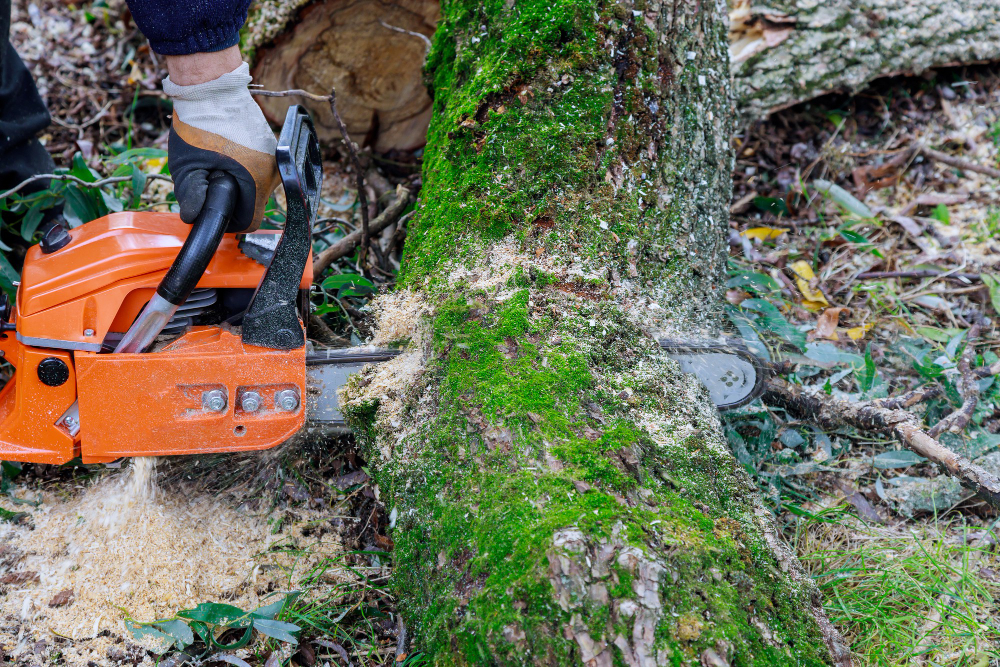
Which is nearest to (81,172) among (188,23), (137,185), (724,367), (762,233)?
(137,185)

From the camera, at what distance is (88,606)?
1896 millimetres

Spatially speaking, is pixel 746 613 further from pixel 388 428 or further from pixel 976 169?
pixel 976 169

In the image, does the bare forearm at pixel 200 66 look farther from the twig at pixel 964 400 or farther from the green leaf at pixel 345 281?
the twig at pixel 964 400

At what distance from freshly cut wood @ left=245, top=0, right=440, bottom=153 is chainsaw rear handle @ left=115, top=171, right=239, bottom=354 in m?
1.60

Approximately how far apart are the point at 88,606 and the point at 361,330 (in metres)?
1.15

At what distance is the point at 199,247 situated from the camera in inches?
65.6

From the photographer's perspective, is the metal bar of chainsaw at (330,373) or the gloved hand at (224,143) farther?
the metal bar of chainsaw at (330,373)

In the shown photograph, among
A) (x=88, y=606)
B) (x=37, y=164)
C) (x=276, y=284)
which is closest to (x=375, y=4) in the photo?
(x=37, y=164)

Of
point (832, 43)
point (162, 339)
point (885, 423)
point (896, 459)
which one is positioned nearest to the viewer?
point (162, 339)

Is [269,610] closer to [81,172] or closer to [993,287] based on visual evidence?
[81,172]

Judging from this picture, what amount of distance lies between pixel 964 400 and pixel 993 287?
0.85 meters

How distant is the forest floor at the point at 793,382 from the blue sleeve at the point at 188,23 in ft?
3.08

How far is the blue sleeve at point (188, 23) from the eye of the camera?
175 cm

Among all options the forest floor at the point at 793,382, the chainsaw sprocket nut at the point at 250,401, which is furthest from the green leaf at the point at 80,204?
the chainsaw sprocket nut at the point at 250,401
